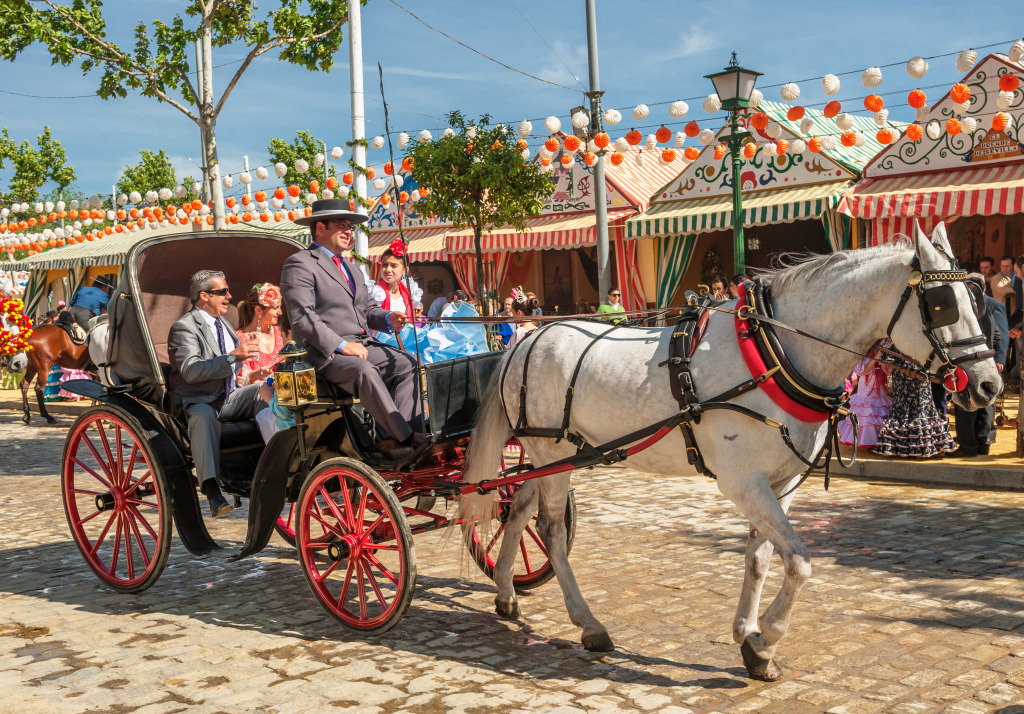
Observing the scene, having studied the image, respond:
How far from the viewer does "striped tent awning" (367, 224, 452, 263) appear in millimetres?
21688

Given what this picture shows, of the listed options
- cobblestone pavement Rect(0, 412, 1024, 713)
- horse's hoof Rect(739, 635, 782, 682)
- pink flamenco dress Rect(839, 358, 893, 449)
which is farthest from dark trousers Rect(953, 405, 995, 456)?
horse's hoof Rect(739, 635, 782, 682)

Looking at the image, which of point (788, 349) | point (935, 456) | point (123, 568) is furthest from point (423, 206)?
point (788, 349)

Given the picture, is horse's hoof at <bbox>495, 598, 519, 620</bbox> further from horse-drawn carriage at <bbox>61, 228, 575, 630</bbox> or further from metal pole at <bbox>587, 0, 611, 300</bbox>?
metal pole at <bbox>587, 0, 611, 300</bbox>

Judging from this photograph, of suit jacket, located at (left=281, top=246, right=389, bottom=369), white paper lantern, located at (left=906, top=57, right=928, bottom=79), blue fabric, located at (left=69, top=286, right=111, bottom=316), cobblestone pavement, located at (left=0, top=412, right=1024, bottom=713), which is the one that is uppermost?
white paper lantern, located at (left=906, top=57, right=928, bottom=79)

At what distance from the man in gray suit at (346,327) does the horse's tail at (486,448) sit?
0.30 metres

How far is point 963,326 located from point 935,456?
6.13 metres

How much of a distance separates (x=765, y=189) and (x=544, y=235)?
477 centimetres

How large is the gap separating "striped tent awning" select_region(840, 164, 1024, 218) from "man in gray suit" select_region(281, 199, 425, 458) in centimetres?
1080

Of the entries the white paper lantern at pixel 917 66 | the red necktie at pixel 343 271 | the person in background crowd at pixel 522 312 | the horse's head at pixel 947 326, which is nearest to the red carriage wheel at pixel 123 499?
the red necktie at pixel 343 271

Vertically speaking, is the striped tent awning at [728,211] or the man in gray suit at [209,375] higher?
the striped tent awning at [728,211]

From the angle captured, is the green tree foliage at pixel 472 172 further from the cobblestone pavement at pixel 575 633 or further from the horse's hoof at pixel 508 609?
the horse's hoof at pixel 508 609

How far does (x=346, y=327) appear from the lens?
5234mm

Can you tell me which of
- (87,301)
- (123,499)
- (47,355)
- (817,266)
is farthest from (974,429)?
(87,301)

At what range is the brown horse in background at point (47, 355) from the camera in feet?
49.9
